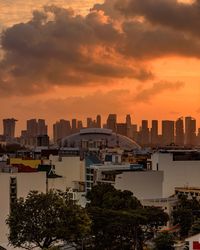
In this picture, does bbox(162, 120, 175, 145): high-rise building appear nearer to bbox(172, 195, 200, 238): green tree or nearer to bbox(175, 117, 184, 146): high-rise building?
bbox(175, 117, 184, 146): high-rise building

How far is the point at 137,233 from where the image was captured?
94.5 ft

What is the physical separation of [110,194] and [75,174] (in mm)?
16569

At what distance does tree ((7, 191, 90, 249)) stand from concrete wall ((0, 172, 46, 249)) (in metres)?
9.09

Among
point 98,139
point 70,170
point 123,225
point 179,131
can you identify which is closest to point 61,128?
point 179,131

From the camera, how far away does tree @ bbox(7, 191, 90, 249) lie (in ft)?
89.0

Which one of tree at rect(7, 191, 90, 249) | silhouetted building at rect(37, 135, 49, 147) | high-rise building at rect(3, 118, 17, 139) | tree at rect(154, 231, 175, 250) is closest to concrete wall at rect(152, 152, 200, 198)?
tree at rect(154, 231, 175, 250)

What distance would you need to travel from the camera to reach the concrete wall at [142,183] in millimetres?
42156

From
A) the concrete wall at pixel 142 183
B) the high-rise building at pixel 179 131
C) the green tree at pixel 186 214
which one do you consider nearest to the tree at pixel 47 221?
the green tree at pixel 186 214

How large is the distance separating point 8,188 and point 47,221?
35.8ft

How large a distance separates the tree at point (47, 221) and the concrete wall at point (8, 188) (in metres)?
9.09

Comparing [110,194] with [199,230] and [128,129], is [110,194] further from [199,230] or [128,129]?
[128,129]

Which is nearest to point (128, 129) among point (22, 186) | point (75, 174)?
point (75, 174)

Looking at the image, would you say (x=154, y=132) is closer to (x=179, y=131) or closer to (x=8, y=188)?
(x=179, y=131)

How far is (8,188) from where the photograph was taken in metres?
37.8
